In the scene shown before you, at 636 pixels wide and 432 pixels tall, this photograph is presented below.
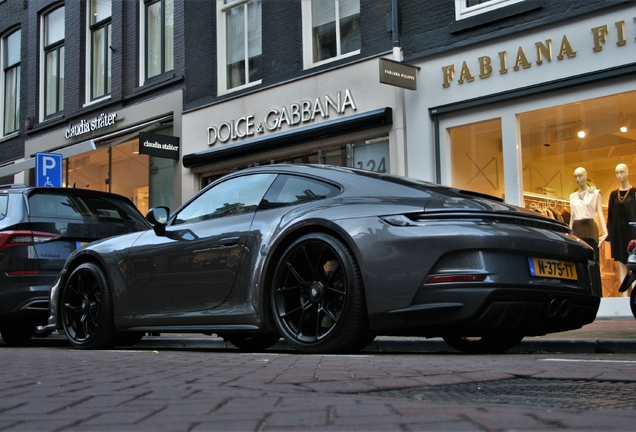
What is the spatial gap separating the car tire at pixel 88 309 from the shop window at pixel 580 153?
6.36 meters

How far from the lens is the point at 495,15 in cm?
1153

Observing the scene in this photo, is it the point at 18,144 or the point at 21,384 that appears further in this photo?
the point at 18,144

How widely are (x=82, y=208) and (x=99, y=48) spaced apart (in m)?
13.0

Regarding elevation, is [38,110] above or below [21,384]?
above

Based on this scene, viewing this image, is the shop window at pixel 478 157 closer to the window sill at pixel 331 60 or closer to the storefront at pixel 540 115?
the storefront at pixel 540 115

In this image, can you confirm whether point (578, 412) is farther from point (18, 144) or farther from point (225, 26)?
point (18, 144)

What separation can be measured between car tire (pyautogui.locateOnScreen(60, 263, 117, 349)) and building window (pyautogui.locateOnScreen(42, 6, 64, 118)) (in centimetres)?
1549

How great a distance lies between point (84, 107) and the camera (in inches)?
794

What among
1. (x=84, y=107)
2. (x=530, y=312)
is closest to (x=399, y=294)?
(x=530, y=312)

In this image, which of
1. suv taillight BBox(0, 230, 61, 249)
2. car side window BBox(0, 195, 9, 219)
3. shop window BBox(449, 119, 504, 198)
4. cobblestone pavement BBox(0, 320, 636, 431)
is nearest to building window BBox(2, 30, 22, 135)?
shop window BBox(449, 119, 504, 198)

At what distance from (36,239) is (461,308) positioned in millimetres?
4765

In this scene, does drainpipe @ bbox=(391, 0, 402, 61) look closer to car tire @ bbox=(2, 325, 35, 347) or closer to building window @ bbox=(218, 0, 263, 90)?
building window @ bbox=(218, 0, 263, 90)

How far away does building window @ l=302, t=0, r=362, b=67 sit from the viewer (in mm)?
13922

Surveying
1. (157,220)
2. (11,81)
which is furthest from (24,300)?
(11,81)
